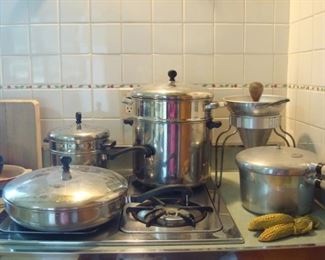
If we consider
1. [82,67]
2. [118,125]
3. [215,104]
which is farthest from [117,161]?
[215,104]

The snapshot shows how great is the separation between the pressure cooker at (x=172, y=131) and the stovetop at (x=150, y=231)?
0.41 feet

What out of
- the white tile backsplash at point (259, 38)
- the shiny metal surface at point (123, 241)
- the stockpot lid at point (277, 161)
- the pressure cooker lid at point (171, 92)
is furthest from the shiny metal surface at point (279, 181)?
the white tile backsplash at point (259, 38)

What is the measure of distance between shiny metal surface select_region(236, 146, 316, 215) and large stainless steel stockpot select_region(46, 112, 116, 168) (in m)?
0.40

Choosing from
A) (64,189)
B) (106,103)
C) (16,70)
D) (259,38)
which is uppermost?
(259,38)

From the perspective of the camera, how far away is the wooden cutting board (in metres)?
1.33

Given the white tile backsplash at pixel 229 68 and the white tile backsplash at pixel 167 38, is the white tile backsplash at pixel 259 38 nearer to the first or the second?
the white tile backsplash at pixel 229 68

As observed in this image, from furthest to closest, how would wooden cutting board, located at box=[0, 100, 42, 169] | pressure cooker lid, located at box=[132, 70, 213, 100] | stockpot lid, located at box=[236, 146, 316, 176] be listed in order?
wooden cutting board, located at box=[0, 100, 42, 169] → pressure cooker lid, located at box=[132, 70, 213, 100] → stockpot lid, located at box=[236, 146, 316, 176]

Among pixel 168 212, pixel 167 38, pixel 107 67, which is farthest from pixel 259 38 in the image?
pixel 168 212

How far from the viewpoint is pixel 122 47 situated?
137cm

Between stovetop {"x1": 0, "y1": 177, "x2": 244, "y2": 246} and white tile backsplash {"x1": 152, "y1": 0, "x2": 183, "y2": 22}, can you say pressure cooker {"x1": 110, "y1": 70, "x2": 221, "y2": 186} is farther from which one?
white tile backsplash {"x1": 152, "y1": 0, "x2": 183, "y2": 22}

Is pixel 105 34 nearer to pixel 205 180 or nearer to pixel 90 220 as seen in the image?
pixel 205 180

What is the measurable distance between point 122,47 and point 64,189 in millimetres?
636

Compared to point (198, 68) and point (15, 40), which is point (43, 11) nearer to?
point (15, 40)

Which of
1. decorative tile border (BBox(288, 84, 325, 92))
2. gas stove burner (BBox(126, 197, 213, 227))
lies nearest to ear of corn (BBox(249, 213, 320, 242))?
gas stove burner (BBox(126, 197, 213, 227))
